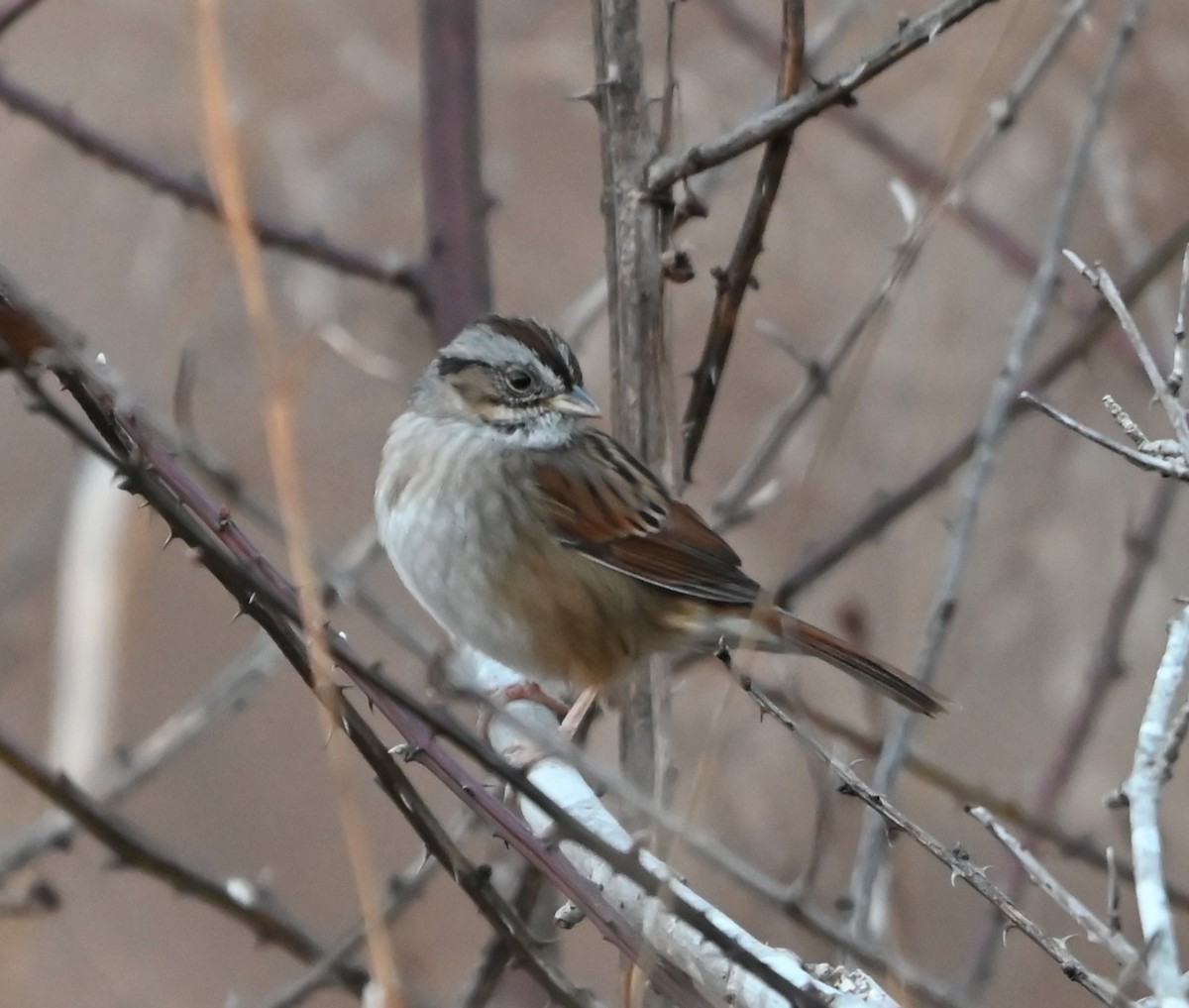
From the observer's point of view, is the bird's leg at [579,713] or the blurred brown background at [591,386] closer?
the bird's leg at [579,713]

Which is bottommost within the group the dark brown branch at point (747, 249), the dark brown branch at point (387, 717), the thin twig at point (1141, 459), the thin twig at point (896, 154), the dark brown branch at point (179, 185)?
the dark brown branch at point (387, 717)

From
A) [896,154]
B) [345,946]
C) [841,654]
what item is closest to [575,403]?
→ [841,654]

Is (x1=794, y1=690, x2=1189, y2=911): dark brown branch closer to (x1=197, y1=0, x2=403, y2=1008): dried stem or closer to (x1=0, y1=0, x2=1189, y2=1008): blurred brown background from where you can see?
(x1=197, y1=0, x2=403, y2=1008): dried stem

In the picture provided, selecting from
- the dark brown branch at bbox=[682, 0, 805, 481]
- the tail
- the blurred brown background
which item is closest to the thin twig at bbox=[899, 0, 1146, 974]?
the tail

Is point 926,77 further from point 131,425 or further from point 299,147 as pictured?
point 131,425

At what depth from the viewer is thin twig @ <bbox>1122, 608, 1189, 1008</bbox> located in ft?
3.27

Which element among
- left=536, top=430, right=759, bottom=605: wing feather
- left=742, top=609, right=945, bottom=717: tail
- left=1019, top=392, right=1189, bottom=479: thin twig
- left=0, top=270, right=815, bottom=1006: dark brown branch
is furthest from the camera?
left=536, top=430, right=759, bottom=605: wing feather

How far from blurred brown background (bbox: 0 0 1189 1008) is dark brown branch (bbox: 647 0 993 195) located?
1.66m

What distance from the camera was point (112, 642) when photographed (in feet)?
7.59

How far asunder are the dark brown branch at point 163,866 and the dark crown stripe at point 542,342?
3.63ft

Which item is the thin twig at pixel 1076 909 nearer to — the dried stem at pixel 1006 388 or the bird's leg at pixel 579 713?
the dried stem at pixel 1006 388

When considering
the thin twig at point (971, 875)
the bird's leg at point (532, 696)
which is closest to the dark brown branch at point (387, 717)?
the thin twig at point (971, 875)

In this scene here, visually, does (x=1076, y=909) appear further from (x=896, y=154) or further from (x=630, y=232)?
(x=896, y=154)

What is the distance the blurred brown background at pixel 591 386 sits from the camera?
168 inches
